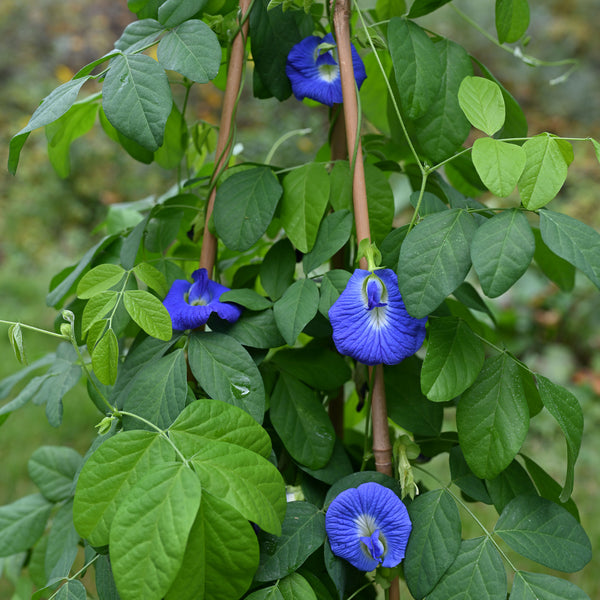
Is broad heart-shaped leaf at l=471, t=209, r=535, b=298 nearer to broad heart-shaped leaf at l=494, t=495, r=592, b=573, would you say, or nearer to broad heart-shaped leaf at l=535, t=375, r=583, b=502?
broad heart-shaped leaf at l=535, t=375, r=583, b=502

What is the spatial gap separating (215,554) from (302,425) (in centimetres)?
24

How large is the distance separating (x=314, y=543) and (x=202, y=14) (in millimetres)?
616

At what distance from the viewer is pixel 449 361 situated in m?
0.66

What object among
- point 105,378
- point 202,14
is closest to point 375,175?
point 202,14

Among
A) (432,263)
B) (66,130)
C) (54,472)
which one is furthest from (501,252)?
(54,472)

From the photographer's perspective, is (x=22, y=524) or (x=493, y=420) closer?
(x=493, y=420)

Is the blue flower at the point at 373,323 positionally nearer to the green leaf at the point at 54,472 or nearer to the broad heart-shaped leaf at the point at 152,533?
the broad heart-shaped leaf at the point at 152,533

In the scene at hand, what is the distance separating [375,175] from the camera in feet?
2.62

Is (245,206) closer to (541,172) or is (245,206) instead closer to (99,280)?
(99,280)

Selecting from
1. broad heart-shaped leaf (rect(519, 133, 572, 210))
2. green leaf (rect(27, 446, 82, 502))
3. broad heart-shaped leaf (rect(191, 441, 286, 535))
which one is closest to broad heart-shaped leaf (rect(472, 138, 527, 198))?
broad heart-shaped leaf (rect(519, 133, 572, 210))

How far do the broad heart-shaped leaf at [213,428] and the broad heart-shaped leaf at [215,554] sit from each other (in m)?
0.07

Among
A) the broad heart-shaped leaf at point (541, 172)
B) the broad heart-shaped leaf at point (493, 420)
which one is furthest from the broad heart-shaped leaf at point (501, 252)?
the broad heart-shaped leaf at point (493, 420)

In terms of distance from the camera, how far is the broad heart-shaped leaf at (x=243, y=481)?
21.5 inches

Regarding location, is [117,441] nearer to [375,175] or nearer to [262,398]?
[262,398]
